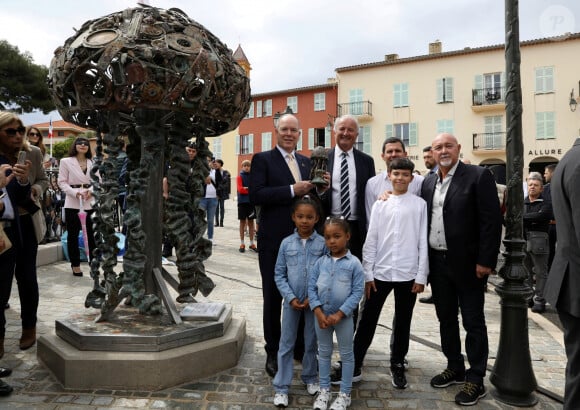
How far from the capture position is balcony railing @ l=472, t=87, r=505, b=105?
29.2 metres

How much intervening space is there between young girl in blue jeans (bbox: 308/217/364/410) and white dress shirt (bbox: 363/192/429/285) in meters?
0.37

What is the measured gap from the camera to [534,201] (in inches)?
249

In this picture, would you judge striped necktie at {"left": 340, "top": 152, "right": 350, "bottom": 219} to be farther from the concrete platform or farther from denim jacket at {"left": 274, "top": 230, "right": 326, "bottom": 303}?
the concrete platform

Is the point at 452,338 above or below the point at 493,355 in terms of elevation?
above

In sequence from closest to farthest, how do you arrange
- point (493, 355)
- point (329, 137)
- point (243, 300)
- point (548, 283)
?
point (548, 283)
point (493, 355)
point (243, 300)
point (329, 137)

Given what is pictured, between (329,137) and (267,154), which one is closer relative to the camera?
(267,154)

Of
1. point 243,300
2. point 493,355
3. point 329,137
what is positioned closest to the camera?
point 493,355

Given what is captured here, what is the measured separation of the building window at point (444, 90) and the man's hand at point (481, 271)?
29862 millimetres

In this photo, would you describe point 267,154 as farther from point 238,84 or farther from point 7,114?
point 7,114

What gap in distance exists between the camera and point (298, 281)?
10.7 ft

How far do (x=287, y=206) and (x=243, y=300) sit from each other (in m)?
2.85

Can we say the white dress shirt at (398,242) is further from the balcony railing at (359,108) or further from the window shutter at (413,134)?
the balcony railing at (359,108)

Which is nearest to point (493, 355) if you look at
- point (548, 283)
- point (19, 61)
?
point (548, 283)

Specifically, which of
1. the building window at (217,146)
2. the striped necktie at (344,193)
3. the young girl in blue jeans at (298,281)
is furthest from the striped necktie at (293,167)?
the building window at (217,146)
